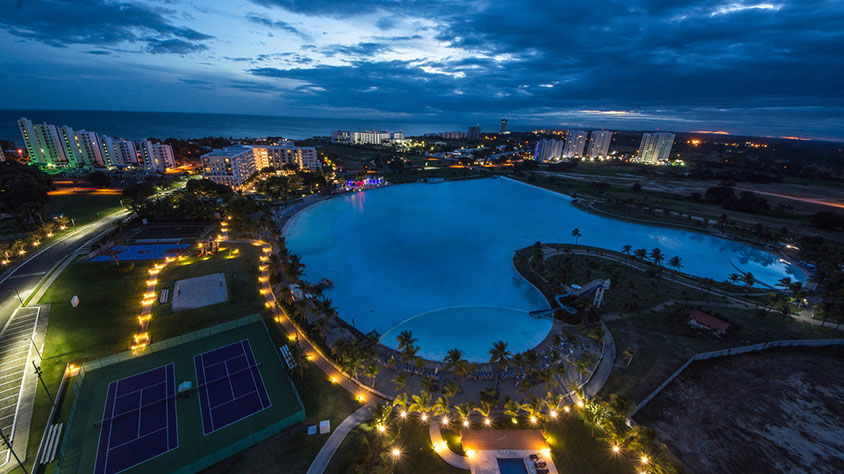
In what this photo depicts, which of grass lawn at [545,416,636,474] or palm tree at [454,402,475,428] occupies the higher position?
palm tree at [454,402,475,428]

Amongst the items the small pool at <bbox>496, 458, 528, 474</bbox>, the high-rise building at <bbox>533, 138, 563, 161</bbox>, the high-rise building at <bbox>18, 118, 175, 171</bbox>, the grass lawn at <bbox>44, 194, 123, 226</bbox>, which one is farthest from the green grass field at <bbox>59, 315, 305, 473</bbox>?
the high-rise building at <bbox>533, 138, 563, 161</bbox>

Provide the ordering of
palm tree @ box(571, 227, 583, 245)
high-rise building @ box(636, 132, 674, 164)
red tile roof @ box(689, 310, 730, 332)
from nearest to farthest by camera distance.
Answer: red tile roof @ box(689, 310, 730, 332), palm tree @ box(571, 227, 583, 245), high-rise building @ box(636, 132, 674, 164)

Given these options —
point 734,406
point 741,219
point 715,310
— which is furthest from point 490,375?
point 741,219

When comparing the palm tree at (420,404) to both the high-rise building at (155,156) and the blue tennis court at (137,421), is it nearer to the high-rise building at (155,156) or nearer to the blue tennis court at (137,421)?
the blue tennis court at (137,421)

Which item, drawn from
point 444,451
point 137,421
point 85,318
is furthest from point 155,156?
point 444,451

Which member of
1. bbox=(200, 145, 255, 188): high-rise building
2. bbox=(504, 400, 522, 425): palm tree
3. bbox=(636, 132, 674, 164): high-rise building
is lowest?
bbox=(504, 400, 522, 425): palm tree

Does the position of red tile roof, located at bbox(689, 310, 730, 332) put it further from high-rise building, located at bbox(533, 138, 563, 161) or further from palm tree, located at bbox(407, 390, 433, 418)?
high-rise building, located at bbox(533, 138, 563, 161)

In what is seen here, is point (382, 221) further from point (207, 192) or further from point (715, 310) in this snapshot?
point (715, 310)

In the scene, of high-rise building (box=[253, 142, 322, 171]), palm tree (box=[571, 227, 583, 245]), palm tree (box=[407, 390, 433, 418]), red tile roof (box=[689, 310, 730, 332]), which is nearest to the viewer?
palm tree (box=[407, 390, 433, 418])
